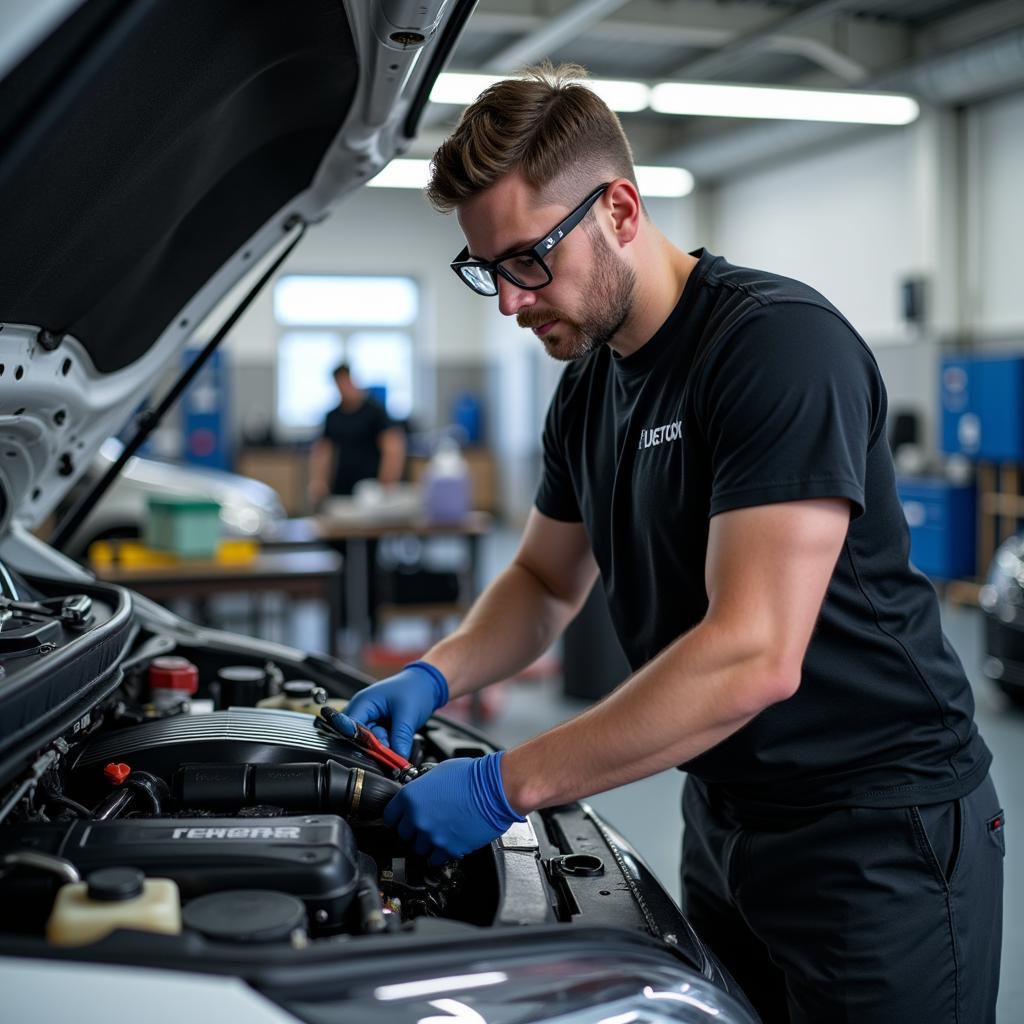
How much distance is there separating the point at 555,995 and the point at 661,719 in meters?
0.32

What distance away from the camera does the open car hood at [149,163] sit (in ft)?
3.26

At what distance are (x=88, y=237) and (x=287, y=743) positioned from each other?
0.64m

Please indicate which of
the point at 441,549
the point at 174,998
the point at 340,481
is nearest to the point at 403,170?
the point at 340,481

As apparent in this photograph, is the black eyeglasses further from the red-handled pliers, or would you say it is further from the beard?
the red-handled pliers

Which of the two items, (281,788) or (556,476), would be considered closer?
(281,788)

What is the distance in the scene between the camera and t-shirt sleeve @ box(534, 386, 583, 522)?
67.2 inches

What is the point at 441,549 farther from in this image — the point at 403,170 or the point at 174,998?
the point at 174,998

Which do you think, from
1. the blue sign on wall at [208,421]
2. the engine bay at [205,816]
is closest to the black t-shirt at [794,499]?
the engine bay at [205,816]

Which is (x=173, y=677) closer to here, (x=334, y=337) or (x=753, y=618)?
(x=753, y=618)

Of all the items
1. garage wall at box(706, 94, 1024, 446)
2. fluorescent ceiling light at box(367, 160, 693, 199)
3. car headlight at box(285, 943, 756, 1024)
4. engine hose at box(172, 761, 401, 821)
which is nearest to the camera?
car headlight at box(285, 943, 756, 1024)

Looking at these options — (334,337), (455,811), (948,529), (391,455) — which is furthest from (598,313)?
(334,337)

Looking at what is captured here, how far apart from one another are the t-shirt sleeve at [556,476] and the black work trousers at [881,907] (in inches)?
21.4

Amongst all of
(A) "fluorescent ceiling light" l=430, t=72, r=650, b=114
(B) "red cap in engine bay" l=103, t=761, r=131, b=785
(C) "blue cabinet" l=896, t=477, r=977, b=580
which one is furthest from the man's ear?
(C) "blue cabinet" l=896, t=477, r=977, b=580

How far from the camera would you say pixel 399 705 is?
157 cm
